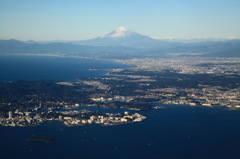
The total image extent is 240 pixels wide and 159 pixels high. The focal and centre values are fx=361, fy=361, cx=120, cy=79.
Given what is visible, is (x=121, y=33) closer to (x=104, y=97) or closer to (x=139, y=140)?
(x=104, y=97)

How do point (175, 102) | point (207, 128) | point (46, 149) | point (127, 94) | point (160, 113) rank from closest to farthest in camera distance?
point (46, 149)
point (207, 128)
point (160, 113)
point (175, 102)
point (127, 94)

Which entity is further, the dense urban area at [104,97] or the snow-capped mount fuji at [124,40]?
the snow-capped mount fuji at [124,40]

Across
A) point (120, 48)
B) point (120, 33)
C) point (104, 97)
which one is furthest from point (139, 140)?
point (120, 33)

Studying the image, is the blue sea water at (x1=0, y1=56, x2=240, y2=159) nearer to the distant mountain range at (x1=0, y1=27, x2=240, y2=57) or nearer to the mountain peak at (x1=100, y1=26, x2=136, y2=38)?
the distant mountain range at (x1=0, y1=27, x2=240, y2=57)

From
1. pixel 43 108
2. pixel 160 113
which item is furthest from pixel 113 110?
pixel 43 108

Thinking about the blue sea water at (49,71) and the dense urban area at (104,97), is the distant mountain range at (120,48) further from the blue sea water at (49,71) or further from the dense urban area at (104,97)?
the dense urban area at (104,97)

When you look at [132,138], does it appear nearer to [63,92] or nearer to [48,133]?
[48,133]

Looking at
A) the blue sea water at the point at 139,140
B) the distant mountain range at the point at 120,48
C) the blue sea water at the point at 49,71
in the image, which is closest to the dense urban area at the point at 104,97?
the blue sea water at the point at 139,140
